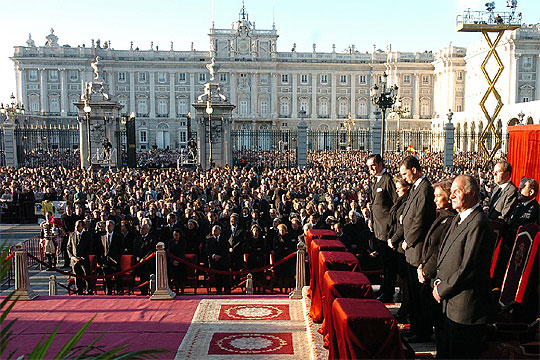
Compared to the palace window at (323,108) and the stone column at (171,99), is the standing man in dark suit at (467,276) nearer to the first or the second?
the stone column at (171,99)

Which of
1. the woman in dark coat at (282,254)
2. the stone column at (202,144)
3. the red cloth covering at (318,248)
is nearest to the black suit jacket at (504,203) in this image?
the red cloth covering at (318,248)

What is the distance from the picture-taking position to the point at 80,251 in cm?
938

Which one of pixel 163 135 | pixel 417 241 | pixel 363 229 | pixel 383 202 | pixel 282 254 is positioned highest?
pixel 163 135

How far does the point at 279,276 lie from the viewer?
930 cm

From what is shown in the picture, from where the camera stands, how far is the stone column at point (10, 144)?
28125mm

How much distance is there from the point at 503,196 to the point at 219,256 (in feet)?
16.5

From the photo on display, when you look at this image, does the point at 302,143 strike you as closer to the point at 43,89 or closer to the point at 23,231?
the point at 23,231

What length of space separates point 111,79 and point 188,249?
241 feet

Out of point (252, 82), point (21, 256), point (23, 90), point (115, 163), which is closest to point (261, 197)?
point (21, 256)

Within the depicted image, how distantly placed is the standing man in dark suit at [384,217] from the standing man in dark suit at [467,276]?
2.63 m

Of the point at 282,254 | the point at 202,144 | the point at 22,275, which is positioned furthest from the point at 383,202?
the point at 202,144

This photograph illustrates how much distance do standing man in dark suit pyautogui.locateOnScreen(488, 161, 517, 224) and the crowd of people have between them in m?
0.02

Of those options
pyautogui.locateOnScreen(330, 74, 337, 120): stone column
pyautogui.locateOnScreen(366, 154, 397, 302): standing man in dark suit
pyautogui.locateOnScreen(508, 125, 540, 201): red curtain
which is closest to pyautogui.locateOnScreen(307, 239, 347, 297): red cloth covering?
pyautogui.locateOnScreen(366, 154, 397, 302): standing man in dark suit

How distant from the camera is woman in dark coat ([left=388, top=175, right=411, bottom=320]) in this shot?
20.2ft
